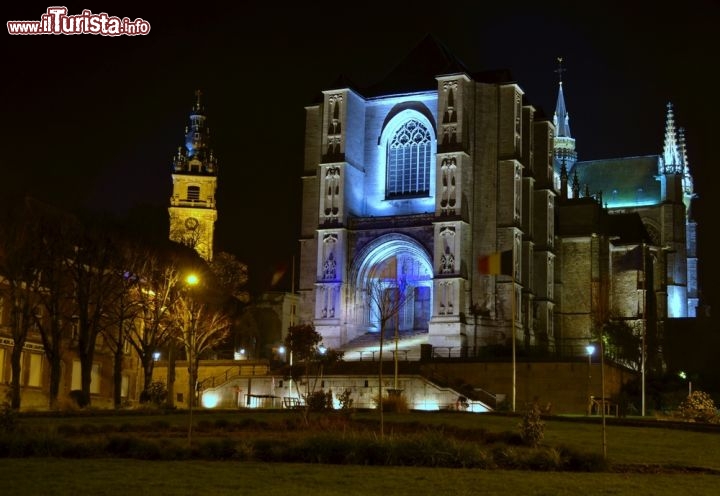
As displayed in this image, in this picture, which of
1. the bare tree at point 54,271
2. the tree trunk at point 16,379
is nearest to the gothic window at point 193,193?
the bare tree at point 54,271

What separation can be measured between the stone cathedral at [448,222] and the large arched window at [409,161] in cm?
9

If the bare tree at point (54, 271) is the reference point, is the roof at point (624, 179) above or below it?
above

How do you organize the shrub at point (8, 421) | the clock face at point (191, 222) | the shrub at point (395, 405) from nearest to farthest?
the shrub at point (8, 421) → the shrub at point (395, 405) → the clock face at point (191, 222)

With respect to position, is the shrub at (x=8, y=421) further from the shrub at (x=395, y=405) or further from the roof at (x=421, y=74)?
the roof at (x=421, y=74)

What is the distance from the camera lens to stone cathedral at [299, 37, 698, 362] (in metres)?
61.5

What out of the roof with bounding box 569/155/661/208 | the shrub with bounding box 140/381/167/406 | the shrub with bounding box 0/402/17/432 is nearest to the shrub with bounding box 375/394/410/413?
the shrub with bounding box 140/381/167/406

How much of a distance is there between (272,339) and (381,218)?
2875 centimetres

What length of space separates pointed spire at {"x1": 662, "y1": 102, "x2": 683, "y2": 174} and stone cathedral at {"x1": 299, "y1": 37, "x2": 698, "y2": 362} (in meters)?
19.0

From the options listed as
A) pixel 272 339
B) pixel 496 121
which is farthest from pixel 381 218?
pixel 272 339

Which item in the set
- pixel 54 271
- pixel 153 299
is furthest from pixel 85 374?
pixel 153 299

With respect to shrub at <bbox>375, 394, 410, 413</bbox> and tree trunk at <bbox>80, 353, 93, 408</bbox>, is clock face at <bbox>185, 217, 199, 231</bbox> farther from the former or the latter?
shrub at <bbox>375, 394, 410, 413</bbox>

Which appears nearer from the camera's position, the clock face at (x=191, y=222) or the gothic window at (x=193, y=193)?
the clock face at (x=191, y=222)

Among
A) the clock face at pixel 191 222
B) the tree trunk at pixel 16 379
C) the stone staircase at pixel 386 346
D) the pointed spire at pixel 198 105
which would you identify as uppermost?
the pointed spire at pixel 198 105

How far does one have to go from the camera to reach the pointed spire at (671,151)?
90938 millimetres
